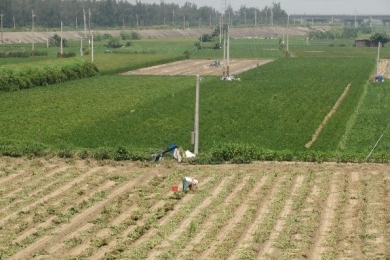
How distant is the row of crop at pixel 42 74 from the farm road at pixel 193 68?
4806 mm

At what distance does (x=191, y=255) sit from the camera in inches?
509

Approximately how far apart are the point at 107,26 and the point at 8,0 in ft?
93.9

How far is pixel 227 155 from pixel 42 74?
79.5 feet

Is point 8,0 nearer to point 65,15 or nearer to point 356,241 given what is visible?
point 65,15

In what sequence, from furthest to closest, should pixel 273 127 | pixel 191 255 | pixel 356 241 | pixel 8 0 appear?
pixel 8 0
pixel 273 127
pixel 356 241
pixel 191 255

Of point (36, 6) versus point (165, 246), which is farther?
point (36, 6)

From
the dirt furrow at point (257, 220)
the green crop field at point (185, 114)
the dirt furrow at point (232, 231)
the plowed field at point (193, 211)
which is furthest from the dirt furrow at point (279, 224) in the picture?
the green crop field at point (185, 114)

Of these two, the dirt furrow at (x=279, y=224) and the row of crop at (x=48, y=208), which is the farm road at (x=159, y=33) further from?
the dirt furrow at (x=279, y=224)

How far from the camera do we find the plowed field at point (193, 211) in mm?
13367

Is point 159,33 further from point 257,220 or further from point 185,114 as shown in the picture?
point 257,220

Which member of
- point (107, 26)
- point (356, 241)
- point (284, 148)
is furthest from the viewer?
point (107, 26)

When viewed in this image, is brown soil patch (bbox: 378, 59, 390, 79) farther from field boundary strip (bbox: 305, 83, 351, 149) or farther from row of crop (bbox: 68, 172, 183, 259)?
row of crop (bbox: 68, 172, 183, 259)

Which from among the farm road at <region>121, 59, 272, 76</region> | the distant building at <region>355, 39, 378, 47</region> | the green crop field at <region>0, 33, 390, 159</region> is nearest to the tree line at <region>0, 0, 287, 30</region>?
the distant building at <region>355, 39, 378, 47</region>

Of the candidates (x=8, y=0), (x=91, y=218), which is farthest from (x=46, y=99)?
(x=8, y=0)
